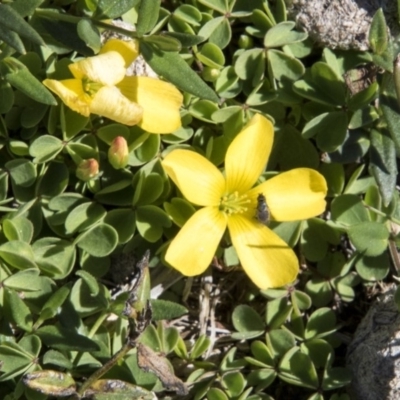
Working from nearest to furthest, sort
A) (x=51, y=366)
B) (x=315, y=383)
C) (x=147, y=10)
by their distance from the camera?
1. (x=147, y=10)
2. (x=51, y=366)
3. (x=315, y=383)

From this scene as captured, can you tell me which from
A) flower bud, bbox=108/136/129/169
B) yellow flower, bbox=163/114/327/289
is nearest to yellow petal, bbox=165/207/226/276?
yellow flower, bbox=163/114/327/289

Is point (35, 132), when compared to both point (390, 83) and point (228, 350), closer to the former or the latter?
point (228, 350)

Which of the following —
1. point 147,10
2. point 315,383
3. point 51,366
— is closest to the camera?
point 147,10

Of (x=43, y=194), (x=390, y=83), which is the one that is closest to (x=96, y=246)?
(x=43, y=194)

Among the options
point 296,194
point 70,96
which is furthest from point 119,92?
point 296,194

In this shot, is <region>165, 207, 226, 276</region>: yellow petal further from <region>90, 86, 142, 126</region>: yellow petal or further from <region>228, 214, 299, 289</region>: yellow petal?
<region>90, 86, 142, 126</region>: yellow petal
